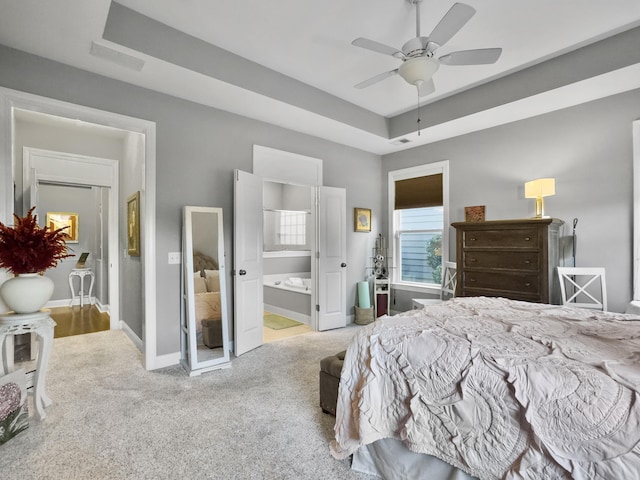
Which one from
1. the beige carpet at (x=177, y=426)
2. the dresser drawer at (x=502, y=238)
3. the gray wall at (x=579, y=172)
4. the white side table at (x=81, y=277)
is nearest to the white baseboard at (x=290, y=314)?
the beige carpet at (x=177, y=426)

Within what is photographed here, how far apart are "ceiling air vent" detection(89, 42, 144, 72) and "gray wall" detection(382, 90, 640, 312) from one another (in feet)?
12.7

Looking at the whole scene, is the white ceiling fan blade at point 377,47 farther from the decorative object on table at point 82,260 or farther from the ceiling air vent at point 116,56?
the decorative object on table at point 82,260

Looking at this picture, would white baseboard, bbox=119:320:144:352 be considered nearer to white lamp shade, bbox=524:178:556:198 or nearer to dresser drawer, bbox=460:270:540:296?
dresser drawer, bbox=460:270:540:296

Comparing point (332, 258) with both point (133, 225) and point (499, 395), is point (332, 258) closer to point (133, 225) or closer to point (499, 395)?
point (133, 225)

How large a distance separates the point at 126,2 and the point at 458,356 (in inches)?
126

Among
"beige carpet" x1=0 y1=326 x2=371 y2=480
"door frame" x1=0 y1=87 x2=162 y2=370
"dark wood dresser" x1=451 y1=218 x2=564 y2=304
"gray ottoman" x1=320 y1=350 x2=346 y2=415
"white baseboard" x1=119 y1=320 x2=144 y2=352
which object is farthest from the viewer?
"white baseboard" x1=119 y1=320 x2=144 y2=352

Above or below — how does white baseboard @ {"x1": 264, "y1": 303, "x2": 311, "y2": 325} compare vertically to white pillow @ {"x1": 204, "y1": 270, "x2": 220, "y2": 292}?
below

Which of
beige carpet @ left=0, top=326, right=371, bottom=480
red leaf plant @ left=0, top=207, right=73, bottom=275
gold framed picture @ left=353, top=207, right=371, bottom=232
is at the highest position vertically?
gold framed picture @ left=353, top=207, right=371, bottom=232

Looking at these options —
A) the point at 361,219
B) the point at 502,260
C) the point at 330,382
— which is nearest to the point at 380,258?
the point at 361,219

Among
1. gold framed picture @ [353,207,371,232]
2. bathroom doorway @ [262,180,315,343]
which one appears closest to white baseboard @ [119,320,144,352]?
bathroom doorway @ [262,180,315,343]

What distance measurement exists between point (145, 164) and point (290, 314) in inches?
121

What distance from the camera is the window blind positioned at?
4844 mm

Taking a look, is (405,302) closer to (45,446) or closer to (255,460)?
(255,460)

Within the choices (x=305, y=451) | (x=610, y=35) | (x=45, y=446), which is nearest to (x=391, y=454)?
(x=305, y=451)
